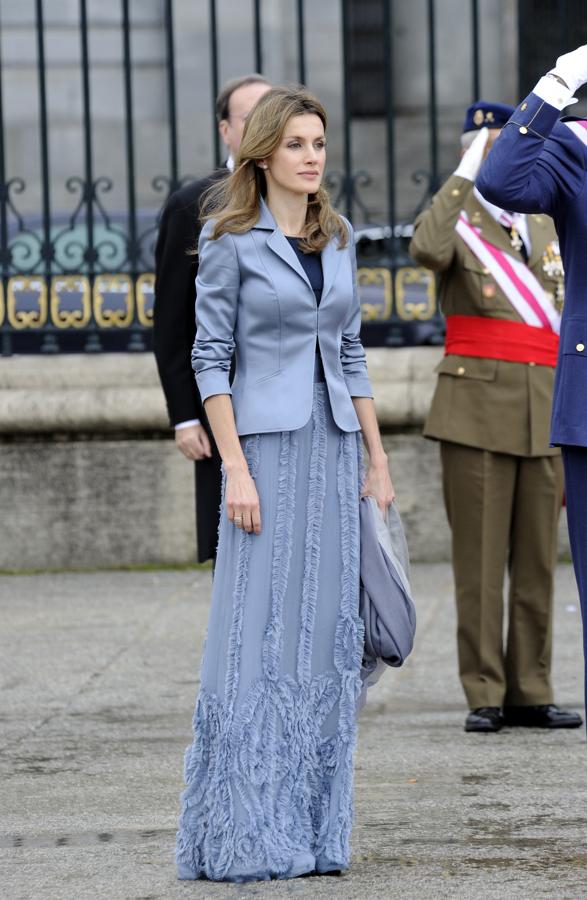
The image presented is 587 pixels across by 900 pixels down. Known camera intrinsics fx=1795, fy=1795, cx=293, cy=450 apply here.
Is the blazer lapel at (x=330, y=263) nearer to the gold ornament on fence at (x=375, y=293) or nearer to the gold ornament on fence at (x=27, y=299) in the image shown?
the gold ornament on fence at (x=375, y=293)

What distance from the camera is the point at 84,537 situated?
8.32m

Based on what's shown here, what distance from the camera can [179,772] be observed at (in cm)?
506

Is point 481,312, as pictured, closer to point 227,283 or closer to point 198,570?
point 227,283

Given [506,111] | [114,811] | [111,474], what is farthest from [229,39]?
[114,811]

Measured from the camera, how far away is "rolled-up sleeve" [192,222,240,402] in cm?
401

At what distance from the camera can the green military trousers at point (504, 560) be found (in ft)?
18.7

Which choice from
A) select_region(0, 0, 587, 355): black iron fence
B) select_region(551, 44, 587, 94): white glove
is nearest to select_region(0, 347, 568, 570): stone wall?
select_region(0, 0, 587, 355): black iron fence

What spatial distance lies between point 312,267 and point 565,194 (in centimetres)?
59

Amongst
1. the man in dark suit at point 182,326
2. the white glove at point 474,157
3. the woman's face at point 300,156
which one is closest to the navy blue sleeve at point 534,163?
the woman's face at point 300,156

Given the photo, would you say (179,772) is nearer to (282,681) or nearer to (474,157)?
(282,681)

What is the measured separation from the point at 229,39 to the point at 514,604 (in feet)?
39.1

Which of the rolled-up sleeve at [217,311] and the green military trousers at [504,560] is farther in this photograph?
the green military trousers at [504,560]

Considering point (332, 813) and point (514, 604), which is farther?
point (514, 604)

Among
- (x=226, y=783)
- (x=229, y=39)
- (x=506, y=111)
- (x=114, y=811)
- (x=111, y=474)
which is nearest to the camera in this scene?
(x=226, y=783)
